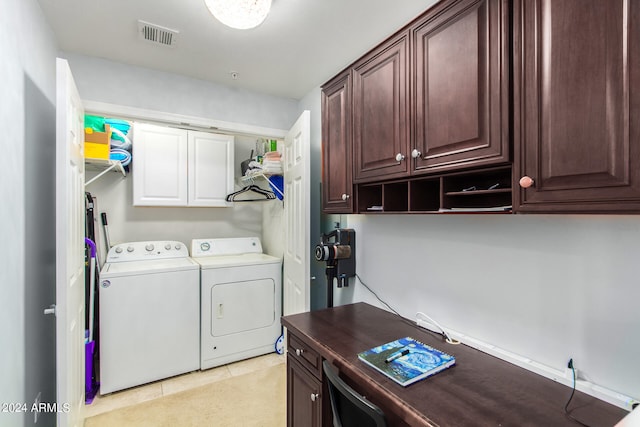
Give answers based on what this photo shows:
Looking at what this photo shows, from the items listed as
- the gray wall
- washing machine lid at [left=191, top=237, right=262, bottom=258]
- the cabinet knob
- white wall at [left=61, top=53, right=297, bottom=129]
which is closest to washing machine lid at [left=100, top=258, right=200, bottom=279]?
washing machine lid at [left=191, top=237, right=262, bottom=258]

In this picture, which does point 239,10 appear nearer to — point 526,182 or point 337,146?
point 337,146

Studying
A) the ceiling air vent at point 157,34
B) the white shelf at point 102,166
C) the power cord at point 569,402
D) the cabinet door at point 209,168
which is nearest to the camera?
the power cord at point 569,402

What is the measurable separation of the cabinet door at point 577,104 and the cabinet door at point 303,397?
120cm

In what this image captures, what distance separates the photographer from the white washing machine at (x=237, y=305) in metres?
2.79

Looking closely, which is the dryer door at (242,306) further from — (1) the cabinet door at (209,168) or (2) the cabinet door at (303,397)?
(2) the cabinet door at (303,397)

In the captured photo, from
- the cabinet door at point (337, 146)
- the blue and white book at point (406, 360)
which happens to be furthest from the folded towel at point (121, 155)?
the blue and white book at point (406, 360)

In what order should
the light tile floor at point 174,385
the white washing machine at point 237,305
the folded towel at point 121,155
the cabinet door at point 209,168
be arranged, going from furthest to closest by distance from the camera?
the cabinet door at point 209,168, the white washing machine at point 237,305, the folded towel at point 121,155, the light tile floor at point 174,385

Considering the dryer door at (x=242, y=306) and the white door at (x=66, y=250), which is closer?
the white door at (x=66, y=250)

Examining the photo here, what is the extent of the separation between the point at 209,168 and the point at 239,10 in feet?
6.34

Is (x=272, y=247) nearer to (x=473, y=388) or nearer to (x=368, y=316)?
(x=368, y=316)

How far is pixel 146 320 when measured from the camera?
8.27 ft

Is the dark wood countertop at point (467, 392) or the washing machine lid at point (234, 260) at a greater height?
the washing machine lid at point (234, 260)

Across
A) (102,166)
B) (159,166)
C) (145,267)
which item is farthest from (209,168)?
(145,267)

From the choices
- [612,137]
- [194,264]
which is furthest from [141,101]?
[612,137]
